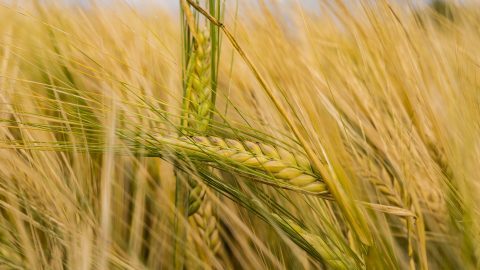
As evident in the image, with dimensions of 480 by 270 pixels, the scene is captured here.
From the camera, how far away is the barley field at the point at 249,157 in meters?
A: 0.52

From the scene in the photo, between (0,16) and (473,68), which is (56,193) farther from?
(0,16)

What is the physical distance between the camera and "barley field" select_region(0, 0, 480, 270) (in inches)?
20.6

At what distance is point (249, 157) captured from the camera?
0.52 metres

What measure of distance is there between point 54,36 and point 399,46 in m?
0.61

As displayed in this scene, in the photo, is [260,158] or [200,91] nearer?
[260,158]

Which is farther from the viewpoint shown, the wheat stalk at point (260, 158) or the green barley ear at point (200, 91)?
the green barley ear at point (200, 91)

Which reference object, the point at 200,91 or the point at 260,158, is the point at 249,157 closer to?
the point at 260,158

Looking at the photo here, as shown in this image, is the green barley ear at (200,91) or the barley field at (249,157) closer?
the barley field at (249,157)

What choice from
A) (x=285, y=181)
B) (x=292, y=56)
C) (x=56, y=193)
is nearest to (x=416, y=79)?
(x=292, y=56)

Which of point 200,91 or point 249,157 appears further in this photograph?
point 200,91

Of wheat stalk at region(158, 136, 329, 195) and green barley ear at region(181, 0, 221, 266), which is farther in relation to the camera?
green barley ear at region(181, 0, 221, 266)

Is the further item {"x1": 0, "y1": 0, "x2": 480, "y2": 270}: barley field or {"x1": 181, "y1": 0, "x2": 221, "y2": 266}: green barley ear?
{"x1": 181, "y1": 0, "x2": 221, "y2": 266}: green barley ear

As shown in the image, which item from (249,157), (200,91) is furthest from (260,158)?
(200,91)

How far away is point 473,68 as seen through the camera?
31.1 inches
